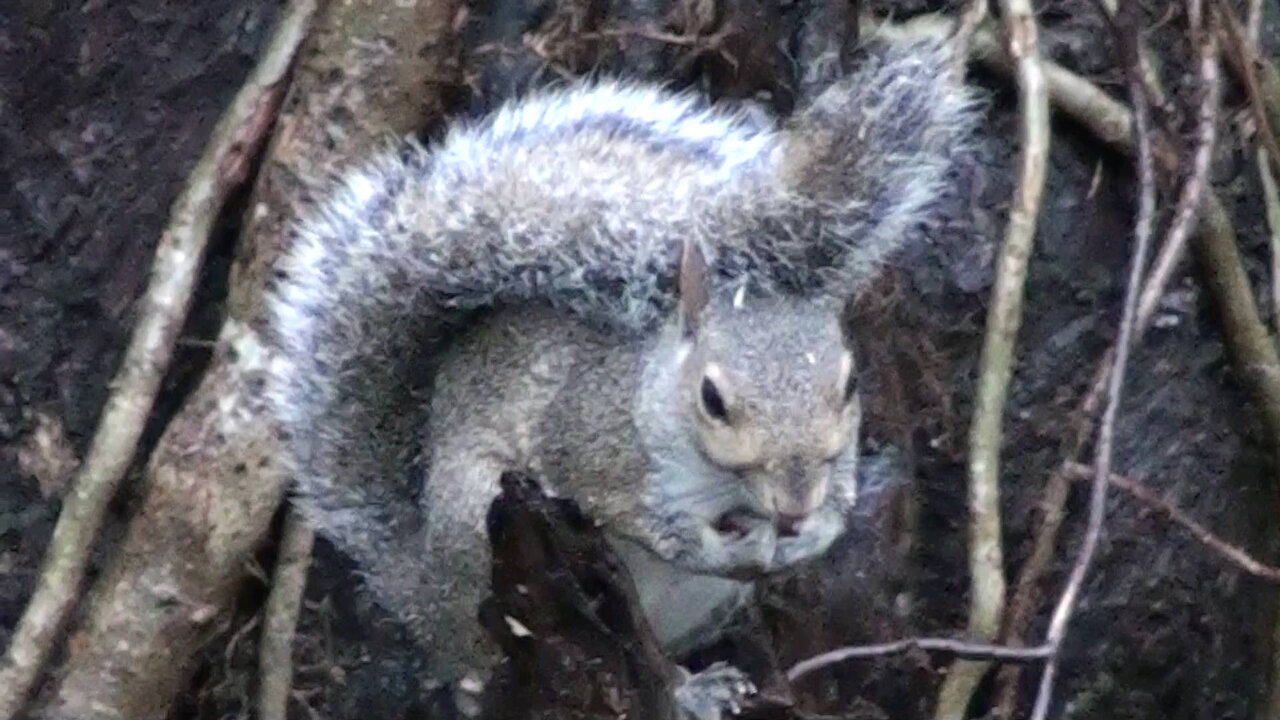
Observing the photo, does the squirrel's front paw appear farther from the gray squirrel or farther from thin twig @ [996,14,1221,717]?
thin twig @ [996,14,1221,717]

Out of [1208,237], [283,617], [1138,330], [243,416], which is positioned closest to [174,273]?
[243,416]

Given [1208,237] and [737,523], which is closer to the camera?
[737,523]

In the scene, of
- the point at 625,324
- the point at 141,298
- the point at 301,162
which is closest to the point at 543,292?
the point at 625,324

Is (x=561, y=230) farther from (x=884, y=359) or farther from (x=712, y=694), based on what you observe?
(x=884, y=359)

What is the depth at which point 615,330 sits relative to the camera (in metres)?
1.52

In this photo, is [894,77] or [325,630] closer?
[894,77]

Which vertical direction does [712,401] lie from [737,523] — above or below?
above

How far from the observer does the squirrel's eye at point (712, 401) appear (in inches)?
54.6

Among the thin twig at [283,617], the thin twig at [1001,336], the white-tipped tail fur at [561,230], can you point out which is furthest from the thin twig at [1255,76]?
the thin twig at [283,617]

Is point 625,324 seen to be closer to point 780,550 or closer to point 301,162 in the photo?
point 780,550

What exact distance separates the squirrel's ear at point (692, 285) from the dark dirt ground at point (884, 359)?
1.44 feet

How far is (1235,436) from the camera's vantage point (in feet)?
6.75

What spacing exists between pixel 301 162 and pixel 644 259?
20.4 inches

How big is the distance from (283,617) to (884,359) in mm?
617
